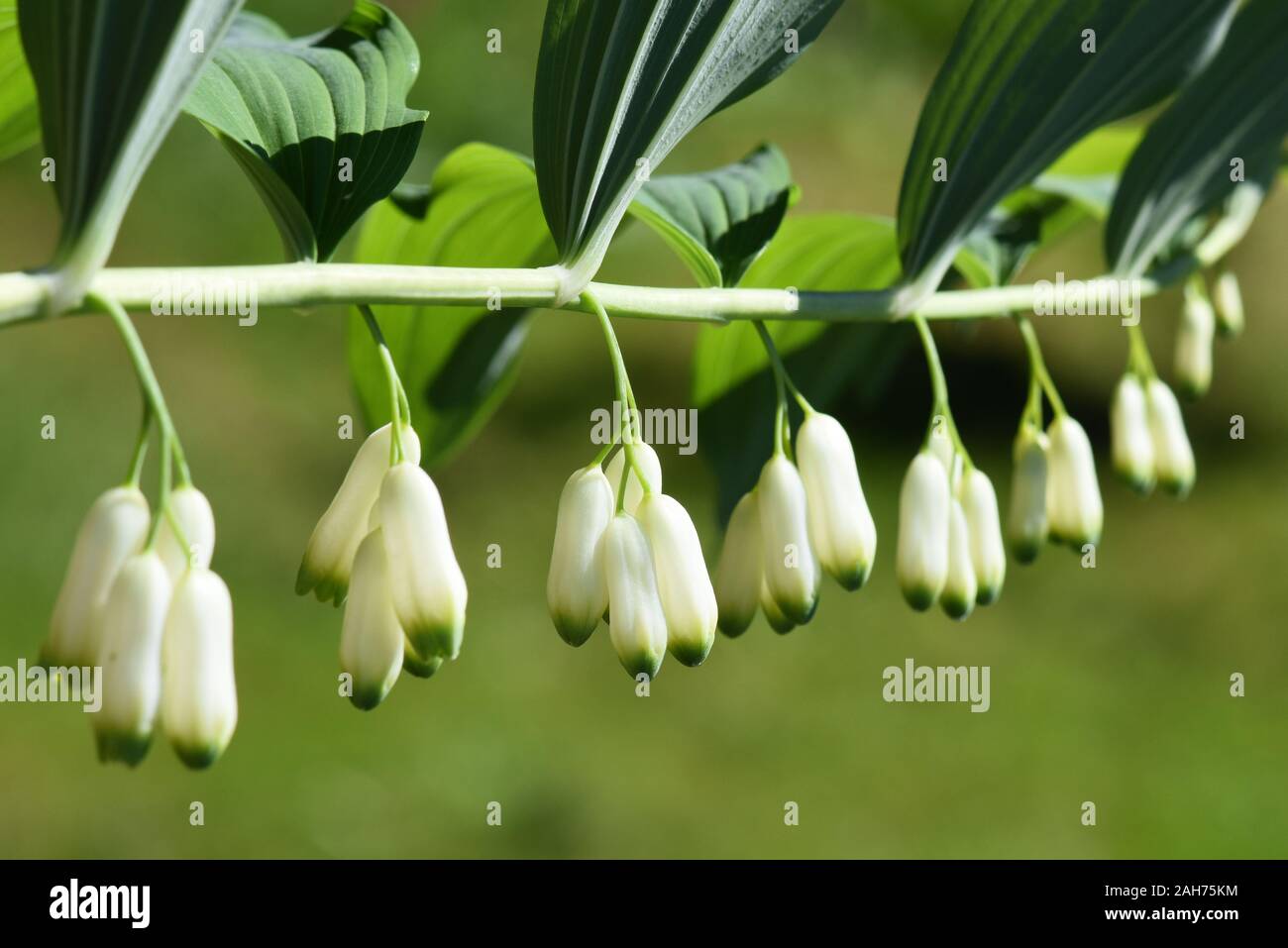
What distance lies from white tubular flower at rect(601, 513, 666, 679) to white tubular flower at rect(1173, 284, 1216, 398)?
57 cm

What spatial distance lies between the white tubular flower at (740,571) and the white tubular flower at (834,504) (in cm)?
3

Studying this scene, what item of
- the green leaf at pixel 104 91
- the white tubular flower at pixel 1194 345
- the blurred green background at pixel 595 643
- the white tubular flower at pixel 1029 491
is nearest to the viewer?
the green leaf at pixel 104 91

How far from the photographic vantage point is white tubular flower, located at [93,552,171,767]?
0.37 m

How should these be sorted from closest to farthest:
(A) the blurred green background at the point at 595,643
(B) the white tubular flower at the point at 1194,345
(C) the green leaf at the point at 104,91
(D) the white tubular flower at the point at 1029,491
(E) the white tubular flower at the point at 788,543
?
1. (C) the green leaf at the point at 104,91
2. (E) the white tubular flower at the point at 788,543
3. (D) the white tubular flower at the point at 1029,491
4. (B) the white tubular flower at the point at 1194,345
5. (A) the blurred green background at the point at 595,643

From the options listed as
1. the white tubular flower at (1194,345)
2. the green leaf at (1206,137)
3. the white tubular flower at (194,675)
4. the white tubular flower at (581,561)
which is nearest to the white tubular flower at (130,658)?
the white tubular flower at (194,675)

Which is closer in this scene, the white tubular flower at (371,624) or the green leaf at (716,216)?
the white tubular flower at (371,624)

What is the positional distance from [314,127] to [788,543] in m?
0.25

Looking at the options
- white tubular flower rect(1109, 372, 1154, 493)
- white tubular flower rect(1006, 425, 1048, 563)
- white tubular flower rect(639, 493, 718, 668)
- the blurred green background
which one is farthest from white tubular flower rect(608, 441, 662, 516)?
the blurred green background

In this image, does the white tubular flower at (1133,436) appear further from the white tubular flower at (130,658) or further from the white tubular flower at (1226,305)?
the white tubular flower at (130,658)

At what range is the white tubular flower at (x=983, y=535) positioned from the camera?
0.58 meters

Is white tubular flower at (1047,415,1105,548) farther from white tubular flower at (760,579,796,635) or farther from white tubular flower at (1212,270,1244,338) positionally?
white tubular flower at (1212,270,1244,338)

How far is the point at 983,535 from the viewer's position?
1.92 feet

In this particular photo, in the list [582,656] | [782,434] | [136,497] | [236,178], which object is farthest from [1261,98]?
[236,178]
